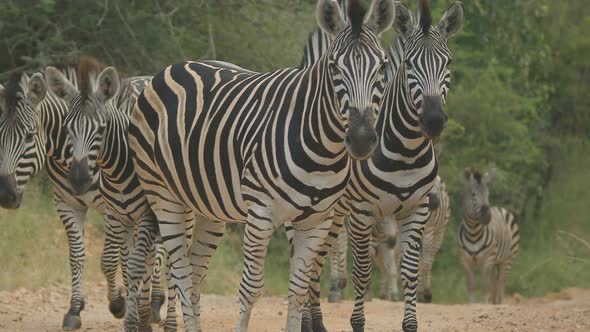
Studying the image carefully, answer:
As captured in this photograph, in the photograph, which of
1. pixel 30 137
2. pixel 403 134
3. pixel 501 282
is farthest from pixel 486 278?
pixel 30 137

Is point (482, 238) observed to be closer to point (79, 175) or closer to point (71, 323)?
point (71, 323)

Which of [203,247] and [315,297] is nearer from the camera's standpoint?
[203,247]

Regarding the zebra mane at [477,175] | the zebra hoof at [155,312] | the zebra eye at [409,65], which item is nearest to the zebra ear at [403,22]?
the zebra eye at [409,65]

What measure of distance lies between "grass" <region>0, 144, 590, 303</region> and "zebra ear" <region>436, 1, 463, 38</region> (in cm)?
308

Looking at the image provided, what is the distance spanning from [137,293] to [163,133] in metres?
1.52

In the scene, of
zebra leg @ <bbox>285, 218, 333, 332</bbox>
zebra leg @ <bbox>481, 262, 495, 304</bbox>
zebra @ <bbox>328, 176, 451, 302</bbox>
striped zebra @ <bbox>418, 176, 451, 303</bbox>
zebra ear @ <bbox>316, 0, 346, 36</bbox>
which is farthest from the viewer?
zebra leg @ <bbox>481, 262, 495, 304</bbox>

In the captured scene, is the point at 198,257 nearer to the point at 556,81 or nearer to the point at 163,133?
the point at 163,133

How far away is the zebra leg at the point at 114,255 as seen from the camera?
8.20 metres

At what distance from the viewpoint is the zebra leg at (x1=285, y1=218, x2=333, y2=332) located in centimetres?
625

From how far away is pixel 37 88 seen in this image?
27.6 feet

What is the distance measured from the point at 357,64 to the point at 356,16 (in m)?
0.36

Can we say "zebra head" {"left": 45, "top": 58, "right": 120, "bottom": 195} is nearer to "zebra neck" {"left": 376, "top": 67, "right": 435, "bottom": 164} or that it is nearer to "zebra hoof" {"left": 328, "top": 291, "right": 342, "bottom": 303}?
"zebra neck" {"left": 376, "top": 67, "right": 435, "bottom": 164}

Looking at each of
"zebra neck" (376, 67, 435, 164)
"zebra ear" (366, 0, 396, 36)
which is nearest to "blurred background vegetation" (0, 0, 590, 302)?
"zebra neck" (376, 67, 435, 164)

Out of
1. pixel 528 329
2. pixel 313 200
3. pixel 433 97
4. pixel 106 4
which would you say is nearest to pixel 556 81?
pixel 106 4
